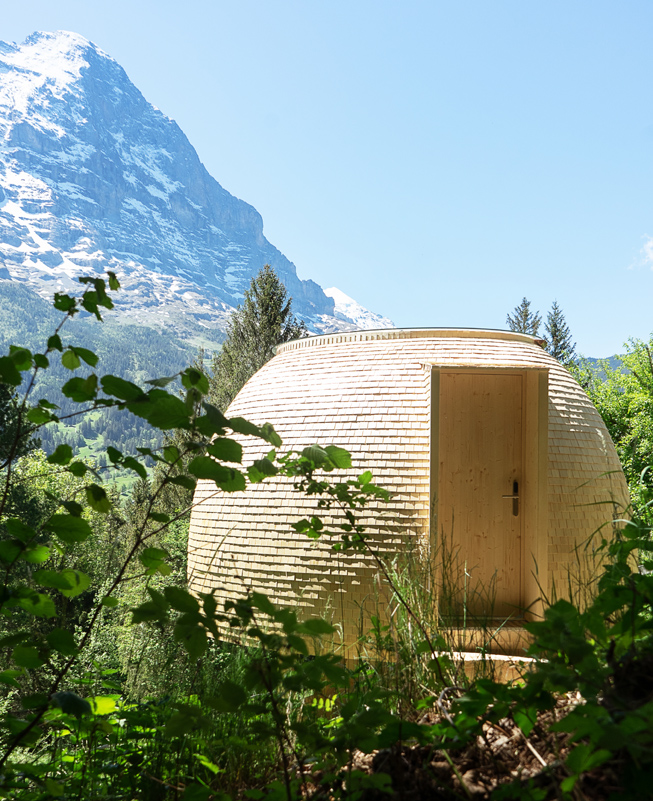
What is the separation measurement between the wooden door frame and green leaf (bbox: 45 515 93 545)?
3.01m

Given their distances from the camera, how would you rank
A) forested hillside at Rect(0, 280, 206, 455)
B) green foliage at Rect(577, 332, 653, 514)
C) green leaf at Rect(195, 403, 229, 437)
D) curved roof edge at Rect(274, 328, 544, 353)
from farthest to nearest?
forested hillside at Rect(0, 280, 206, 455) → green foliage at Rect(577, 332, 653, 514) → curved roof edge at Rect(274, 328, 544, 353) → green leaf at Rect(195, 403, 229, 437)

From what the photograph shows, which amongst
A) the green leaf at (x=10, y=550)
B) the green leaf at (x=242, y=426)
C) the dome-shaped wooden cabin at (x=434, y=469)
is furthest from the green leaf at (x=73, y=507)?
the dome-shaped wooden cabin at (x=434, y=469)

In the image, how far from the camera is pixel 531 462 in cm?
457

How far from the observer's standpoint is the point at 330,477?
4.31m

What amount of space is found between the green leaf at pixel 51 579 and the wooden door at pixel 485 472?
3468 millimetres

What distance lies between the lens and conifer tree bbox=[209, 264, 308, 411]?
17.4 meters

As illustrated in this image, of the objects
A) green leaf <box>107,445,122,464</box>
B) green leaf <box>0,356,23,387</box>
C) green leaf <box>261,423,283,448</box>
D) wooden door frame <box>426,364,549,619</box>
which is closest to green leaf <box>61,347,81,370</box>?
green leaf <box>0,356,23,387</box>

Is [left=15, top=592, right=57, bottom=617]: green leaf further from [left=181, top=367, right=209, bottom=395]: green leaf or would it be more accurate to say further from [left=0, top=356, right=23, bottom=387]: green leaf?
[left=181, top=367, right=209, bottom=395]: green leaf

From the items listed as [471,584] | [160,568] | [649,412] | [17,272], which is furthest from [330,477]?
[17,272]

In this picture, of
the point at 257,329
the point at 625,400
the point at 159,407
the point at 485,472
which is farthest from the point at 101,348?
the point at 159,407

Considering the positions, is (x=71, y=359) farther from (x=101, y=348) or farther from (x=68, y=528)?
(x=101, y=348)

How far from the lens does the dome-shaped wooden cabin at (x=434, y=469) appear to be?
428 centimetres

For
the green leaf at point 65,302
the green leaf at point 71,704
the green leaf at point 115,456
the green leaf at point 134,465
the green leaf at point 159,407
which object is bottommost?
the green leaf at point 71,704

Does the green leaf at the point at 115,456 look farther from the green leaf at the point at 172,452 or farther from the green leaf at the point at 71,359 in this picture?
the green leaf at the point at 71,359
